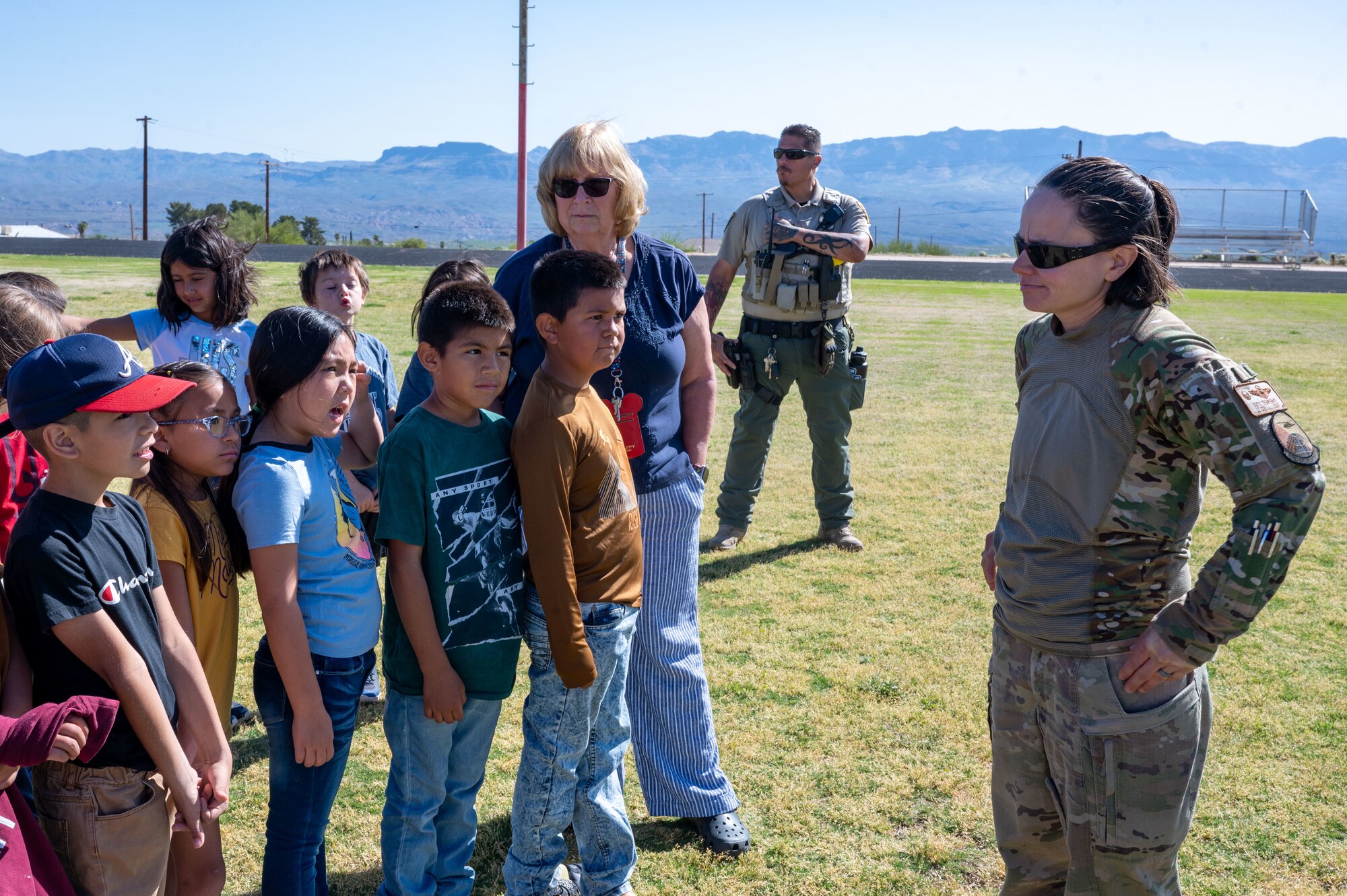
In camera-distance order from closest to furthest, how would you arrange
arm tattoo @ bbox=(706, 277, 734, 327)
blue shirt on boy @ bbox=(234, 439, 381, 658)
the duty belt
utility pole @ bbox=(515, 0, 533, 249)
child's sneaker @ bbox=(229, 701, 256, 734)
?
blue shirt on boy @ bbox=(234, 439, 381, 658)
child's sneaker @ bbox=(229, 701, 256, 734)
arm tattoo @ bbox=(706, 277, 734, 327)
the duty belt
utility pole @ bbox=(515, 0, 533, 249)

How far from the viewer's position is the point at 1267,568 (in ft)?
6.15

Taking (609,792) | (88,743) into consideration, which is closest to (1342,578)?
(609,792)

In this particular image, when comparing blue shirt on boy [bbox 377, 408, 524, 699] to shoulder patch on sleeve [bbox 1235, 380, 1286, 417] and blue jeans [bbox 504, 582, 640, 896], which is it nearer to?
blue jeans [bbox 504, 582, 640, 896]

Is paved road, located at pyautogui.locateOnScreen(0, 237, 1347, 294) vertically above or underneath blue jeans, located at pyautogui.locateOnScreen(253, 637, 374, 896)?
above

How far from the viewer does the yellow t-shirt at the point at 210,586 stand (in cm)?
234

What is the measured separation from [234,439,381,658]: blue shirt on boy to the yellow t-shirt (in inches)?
5.3

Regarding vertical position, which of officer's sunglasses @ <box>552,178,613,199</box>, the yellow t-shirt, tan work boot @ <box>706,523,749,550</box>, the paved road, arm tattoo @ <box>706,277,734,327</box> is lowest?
tan work boot @ <box>706,523,749,550</box>

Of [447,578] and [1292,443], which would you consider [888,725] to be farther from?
[1292,443]

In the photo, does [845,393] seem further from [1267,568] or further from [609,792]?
[1267,568]

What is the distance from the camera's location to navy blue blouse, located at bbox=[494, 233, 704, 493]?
9.51 feet

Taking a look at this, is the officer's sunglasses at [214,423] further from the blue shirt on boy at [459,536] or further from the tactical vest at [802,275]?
the tactical vest at [802,275]

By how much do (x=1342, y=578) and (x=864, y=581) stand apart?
108 inches

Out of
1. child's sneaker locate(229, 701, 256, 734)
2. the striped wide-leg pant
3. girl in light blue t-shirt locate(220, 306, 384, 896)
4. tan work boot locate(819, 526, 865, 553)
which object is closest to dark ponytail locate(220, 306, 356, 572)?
girl in light blue t-shirt locate(220, 306, 384, 896)

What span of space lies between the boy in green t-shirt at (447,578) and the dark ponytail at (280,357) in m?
0.24
